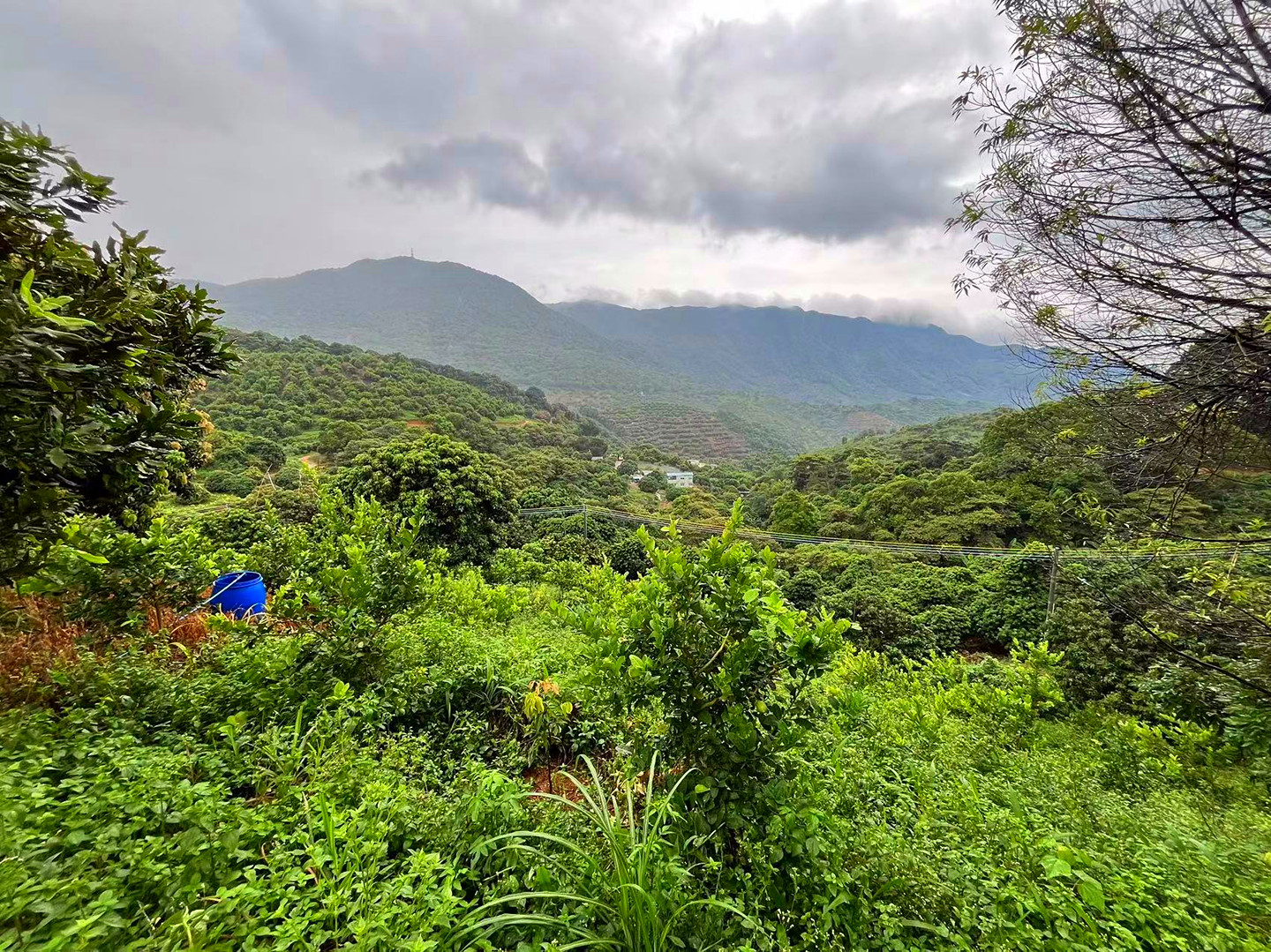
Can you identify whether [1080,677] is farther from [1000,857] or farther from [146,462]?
[146,462]

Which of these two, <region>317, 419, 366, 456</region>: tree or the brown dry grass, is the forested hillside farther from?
<region>317, 419, 366, 456</region>: tree

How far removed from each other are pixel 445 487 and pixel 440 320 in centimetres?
15178

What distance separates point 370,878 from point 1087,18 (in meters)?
5.11

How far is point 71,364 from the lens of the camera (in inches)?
63.1

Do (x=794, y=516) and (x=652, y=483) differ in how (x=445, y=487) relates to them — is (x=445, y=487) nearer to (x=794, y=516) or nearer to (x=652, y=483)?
(x=794, y=516)

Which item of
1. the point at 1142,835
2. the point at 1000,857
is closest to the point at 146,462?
the point at 1000,857

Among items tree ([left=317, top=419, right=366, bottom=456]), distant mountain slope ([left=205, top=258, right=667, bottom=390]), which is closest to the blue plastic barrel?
tree ([left=317, top=419, right=366, bottom=456])

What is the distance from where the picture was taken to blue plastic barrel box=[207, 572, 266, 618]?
412cm

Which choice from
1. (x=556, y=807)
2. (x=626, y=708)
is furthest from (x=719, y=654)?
(x=556, y=807)

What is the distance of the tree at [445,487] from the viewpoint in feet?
34.0

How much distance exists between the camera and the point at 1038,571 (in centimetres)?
1081

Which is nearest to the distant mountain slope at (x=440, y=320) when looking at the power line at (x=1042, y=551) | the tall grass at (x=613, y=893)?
the power line at (x=1042, y=551)

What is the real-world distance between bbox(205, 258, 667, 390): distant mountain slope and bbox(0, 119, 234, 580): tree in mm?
110362

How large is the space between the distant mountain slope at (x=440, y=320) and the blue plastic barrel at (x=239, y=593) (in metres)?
108
